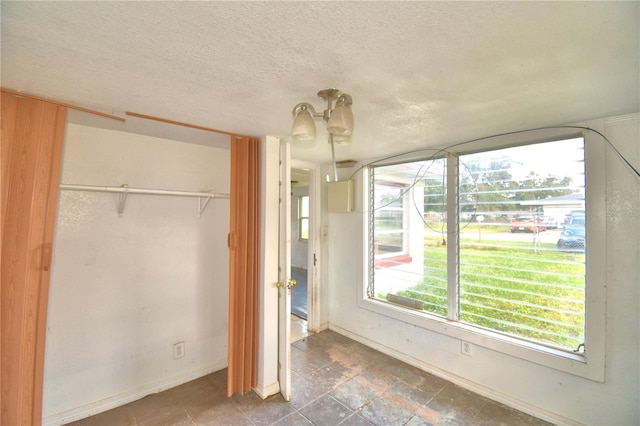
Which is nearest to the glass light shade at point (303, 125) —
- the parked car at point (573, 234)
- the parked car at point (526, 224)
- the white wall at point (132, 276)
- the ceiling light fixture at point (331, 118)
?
the ceiling light fixture at point (331, 118)

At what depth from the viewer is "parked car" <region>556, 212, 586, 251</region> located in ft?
5.81

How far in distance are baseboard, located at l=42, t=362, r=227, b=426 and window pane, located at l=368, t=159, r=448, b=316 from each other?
6.04ft

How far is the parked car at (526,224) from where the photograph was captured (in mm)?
1931

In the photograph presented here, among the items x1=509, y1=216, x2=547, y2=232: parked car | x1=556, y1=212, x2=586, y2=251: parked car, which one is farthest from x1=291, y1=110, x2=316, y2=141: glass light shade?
x1=556, y1=212, x2=586, y2=251: parked car

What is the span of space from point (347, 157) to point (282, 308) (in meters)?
1.67

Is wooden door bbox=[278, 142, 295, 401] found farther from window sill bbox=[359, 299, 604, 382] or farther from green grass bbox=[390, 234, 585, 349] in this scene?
green grass bbox=[390, 234, 585, 349]

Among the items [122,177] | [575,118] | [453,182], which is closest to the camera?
[575,118]

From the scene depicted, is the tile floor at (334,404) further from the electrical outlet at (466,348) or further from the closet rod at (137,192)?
the closet rod at (137,192)

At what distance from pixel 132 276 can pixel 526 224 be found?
3.01 m

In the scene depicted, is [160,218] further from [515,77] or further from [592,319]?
[592,319]

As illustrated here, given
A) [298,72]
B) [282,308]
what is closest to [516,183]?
[298,72]

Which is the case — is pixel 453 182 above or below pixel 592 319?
above

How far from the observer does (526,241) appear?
1988 millimetres

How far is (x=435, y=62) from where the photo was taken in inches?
42.0
